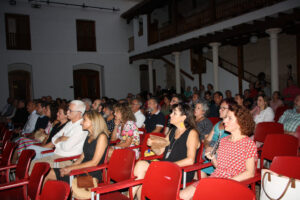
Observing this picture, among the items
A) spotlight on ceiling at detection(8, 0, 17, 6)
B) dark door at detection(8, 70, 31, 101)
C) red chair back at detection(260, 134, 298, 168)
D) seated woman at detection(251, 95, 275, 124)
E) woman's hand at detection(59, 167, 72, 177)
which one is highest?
spotlight on ceiling at detection(8, 0, 17, 6)

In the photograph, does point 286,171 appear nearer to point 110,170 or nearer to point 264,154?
point 264,154

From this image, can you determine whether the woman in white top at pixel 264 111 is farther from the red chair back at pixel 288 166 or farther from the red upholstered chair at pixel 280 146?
the red chair back at pixel 288 166

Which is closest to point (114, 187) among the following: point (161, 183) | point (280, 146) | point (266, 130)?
point (161, 183)

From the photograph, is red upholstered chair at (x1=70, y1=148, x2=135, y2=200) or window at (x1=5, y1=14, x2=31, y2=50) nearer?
red upholstered chair at (x1=70, y1=148, x2=135, y2=200)

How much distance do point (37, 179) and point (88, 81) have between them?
11539 mm

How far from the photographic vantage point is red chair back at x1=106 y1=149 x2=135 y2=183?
92.4 inches

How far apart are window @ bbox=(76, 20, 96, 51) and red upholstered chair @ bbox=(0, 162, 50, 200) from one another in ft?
35.6

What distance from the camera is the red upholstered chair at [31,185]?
2.12m

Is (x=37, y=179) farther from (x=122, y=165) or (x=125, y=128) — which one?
(x=125, y=128)

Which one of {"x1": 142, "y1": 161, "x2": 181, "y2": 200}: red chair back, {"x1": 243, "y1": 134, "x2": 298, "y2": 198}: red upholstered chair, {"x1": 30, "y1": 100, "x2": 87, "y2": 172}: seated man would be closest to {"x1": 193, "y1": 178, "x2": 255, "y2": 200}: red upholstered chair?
{"x1": 142, "y1": 161, "x2": 181, "y2": 200}: red chair back

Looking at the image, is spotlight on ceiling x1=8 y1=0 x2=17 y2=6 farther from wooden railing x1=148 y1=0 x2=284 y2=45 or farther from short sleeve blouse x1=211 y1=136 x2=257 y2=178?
short sleeve blouse x1=211 y1=136 x2=257 y2=178

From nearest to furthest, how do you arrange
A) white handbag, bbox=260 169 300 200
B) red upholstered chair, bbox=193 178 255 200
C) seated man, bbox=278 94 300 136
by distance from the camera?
1. red upholstered chair, bbox=193 178 255 200
2. white handbag, bbox=260 169 300 200
3. seated man, bbox=278 94 300 136

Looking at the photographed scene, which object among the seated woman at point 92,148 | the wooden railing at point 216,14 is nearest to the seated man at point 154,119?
the seated woman at point 92,148

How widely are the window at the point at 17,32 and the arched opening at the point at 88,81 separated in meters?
2.66
